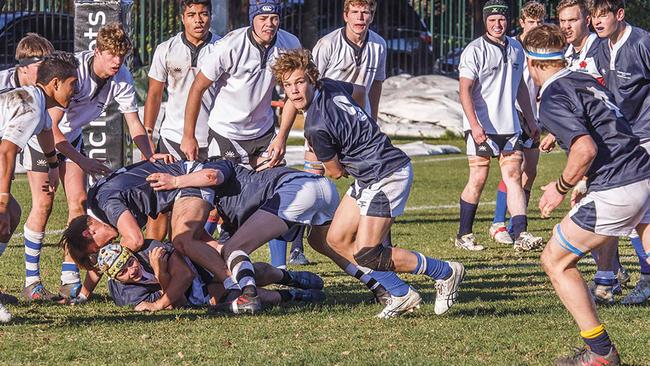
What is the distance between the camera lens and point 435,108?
23250mm

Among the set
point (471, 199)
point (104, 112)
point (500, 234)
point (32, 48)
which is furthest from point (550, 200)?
point (104, 112)

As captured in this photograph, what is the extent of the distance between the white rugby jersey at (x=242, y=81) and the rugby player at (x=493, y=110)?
86.0 inches

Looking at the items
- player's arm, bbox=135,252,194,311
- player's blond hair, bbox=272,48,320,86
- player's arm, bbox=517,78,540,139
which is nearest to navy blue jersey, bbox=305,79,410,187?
player's blond hair, bbox=272,48,320,86

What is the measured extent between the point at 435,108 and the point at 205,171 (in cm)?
1586

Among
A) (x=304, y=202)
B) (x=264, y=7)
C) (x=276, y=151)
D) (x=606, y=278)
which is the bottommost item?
(x=606, y=278)

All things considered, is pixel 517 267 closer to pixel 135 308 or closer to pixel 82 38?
pixel 135 308

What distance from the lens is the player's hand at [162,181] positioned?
7.69m

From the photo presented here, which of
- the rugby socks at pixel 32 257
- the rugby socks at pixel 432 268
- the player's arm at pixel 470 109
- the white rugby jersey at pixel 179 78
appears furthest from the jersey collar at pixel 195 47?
the rugby socks at pixel 432 268

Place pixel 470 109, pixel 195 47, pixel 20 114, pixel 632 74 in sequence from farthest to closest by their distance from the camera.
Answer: pixel 470 109 → pixel 195 47 → pixel 632 74 → pixel 20 114

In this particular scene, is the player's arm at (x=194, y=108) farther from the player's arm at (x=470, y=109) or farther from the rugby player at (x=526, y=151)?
the rugby player at (x=526, y=151)

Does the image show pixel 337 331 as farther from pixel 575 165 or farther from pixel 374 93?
pixel 374 93

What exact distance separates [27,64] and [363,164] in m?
2.32

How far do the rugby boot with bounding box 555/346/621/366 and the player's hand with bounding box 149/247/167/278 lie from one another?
9.13ft

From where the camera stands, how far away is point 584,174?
5.80m
